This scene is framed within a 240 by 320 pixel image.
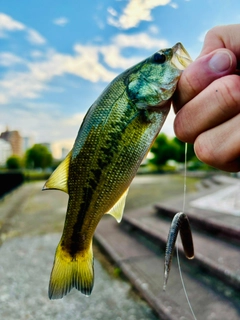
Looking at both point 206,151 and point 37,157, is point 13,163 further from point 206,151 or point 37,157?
point 206,151

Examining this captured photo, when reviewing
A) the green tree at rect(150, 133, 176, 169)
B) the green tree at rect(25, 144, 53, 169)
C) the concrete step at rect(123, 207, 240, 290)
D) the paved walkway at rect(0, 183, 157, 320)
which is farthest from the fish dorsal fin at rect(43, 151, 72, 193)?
the green tree at rect(25, 144, 53, 169)

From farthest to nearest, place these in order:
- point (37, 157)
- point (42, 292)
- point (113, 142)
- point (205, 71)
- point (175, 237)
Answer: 1. point (37, 157)
2. point (42, 292)
3. point (113, 142)
4. point (205, 71)
5. point (175, 237)

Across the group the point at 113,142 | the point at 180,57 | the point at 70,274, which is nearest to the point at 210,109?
the point at 180,57

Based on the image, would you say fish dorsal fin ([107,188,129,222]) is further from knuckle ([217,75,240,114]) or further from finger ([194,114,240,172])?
knuckle ([217,75,240,114])

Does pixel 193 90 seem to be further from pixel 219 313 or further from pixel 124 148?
pixel 219 313

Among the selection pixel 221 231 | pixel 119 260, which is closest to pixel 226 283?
pixel 221 231

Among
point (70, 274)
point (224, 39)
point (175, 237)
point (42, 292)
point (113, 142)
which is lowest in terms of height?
point (42, 292)
